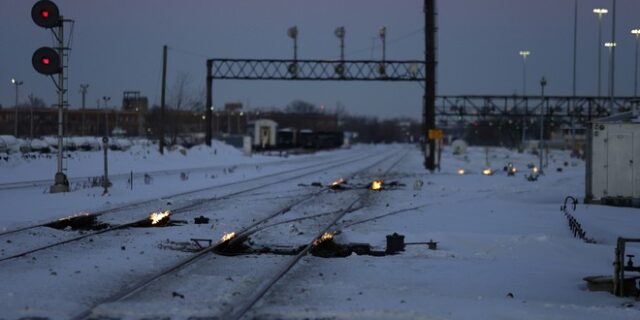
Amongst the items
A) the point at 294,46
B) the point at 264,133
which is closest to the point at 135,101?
the point at 264,133

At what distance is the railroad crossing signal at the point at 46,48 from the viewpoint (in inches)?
981

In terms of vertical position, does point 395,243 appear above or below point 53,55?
below

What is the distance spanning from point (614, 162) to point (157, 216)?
14289 mm

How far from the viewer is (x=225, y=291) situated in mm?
→ 9852

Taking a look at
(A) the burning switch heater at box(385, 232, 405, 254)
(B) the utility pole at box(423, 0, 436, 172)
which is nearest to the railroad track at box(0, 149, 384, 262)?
(A) the burning switch heater at box(385, 232, 405, 254)

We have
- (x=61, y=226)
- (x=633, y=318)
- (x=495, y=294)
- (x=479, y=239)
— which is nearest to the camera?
(x=633, y=318)

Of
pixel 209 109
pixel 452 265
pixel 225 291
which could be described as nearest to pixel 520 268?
pixel 452 265

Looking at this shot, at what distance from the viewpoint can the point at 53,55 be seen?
2497 centimetres

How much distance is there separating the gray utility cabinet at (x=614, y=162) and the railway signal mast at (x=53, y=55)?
1729cm

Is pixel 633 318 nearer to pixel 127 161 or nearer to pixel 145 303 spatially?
pixel 145 303

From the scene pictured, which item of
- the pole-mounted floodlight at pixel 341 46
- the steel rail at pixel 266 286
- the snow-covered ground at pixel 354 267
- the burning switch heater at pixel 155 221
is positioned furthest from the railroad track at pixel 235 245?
the pole-mounted floodlight at pixel 341 46

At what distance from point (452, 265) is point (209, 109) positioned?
151 ft

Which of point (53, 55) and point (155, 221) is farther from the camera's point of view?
point (53, 55)

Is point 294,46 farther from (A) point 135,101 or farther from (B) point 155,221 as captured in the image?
(A) point 135,101
